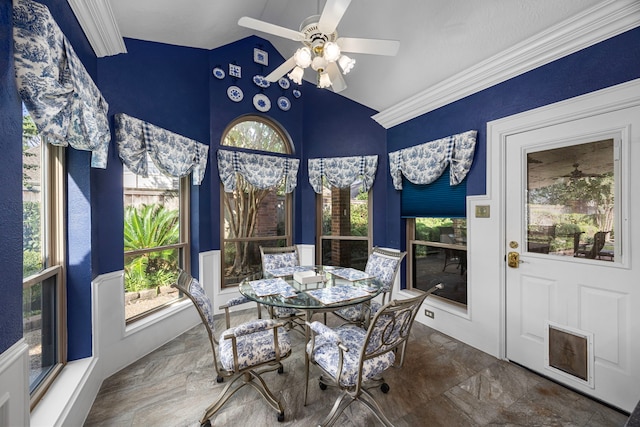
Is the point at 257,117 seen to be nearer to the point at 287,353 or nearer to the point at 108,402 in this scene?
the point at 287,353

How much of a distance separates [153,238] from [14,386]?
188 cm

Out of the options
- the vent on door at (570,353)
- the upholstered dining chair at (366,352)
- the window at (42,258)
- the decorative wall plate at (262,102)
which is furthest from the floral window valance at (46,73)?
the vent on door at (570,353)

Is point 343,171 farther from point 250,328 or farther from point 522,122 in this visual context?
point 250,328

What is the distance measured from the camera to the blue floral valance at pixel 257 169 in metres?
3.39

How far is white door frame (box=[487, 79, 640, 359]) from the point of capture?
1767 millimetres

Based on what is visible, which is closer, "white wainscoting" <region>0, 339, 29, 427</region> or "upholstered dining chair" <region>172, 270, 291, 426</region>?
"white wainscoting" <region>0, 339, 29, 427</region>

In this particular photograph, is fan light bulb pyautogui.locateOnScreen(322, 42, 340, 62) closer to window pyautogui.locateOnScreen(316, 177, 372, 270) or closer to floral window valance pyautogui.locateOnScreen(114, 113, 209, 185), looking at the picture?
floral window valance pyautogui.locateOnScreen(114, 113, 209, 185)

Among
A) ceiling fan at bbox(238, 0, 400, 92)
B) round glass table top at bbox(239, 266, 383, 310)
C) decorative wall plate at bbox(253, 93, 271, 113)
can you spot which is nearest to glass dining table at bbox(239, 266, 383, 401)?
round glass table top at bbox(239, 266, 383, 310)

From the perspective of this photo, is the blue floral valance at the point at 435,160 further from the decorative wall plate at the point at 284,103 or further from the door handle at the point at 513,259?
the decorative wall plate at the point at 284,103

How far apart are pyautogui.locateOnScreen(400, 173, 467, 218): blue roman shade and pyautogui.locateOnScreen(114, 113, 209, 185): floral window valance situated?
8.48ft

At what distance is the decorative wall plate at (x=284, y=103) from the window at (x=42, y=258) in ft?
8.84

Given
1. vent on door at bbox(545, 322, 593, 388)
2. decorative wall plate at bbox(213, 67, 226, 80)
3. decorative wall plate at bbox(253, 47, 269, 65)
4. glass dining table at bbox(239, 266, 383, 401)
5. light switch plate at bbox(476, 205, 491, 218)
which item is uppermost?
decorative wall plate at bbox(253, 47, 269, 65)

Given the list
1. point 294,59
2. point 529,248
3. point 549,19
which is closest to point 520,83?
point 549,19

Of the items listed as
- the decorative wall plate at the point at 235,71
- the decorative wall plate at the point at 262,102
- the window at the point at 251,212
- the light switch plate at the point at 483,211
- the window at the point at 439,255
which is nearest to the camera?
the light switch plate at the point at 483,211
